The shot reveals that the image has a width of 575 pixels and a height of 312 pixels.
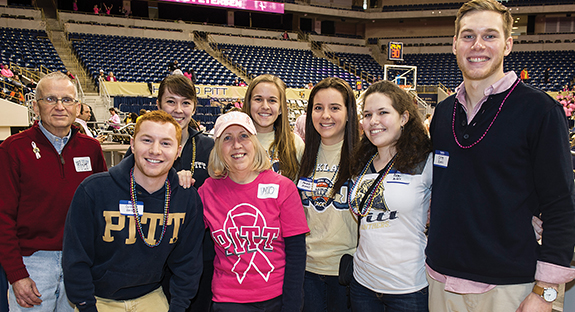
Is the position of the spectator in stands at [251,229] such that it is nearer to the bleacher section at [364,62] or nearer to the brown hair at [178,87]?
the brown hair at [178,87]

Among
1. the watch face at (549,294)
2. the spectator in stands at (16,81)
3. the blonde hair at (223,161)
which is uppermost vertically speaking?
the spectator in stands at (16,81)

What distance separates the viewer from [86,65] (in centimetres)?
1470

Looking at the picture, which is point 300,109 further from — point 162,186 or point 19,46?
point 162,186

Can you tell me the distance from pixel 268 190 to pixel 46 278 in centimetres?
127

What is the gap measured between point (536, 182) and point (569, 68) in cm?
2351

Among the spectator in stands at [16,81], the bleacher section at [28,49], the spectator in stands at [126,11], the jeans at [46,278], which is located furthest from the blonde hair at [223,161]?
the spectator in stands at [126,11]

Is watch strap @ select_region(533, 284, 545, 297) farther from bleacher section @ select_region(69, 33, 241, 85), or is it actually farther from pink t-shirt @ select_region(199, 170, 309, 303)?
bleacher section @ select_region(69, 33, 241, 85)

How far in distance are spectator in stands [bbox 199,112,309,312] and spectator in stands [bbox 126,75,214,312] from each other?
13.2 inches

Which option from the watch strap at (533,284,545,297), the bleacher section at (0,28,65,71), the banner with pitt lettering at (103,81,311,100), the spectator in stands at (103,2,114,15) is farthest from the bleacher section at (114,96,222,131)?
the spectator in stands at (103,2,114,15)

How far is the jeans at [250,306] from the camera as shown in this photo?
169cm

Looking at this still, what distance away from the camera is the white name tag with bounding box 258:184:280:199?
1.78m

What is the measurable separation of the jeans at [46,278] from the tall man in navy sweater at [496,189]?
1903 millimetres

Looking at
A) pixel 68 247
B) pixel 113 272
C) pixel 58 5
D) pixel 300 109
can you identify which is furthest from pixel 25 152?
pixel 58 5

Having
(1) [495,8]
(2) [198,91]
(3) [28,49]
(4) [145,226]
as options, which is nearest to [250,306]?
(4) [145,226]
